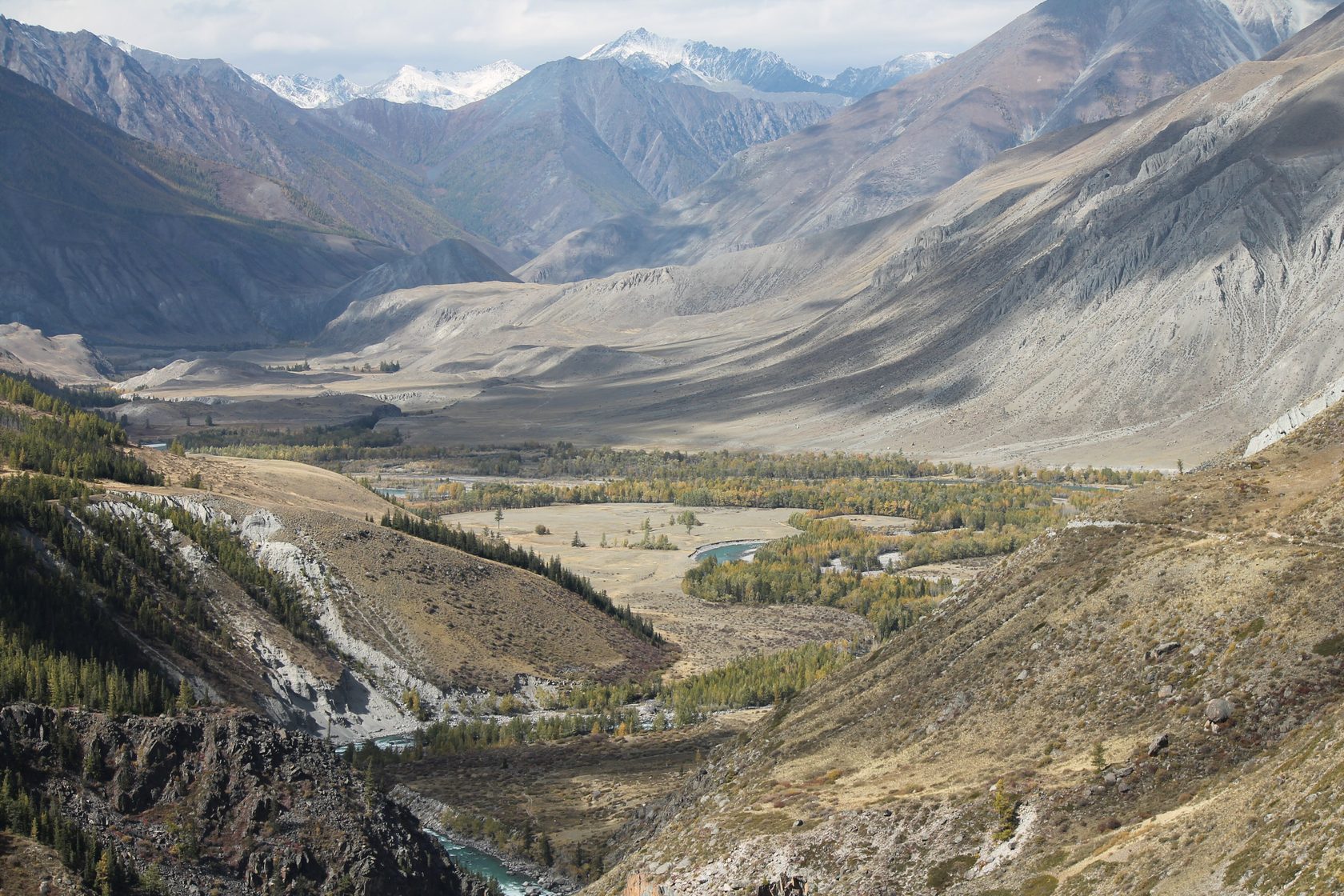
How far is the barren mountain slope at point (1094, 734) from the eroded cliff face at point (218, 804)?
20.5ft

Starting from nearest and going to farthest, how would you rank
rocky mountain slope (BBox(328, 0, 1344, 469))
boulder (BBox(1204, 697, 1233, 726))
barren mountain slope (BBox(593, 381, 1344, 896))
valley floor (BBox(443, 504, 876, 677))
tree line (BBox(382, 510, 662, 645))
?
barren mountain slope (BBox(593, 381, 1344, 896))
boulder (BBox(1204, 697, 1233, 726))
tree line (BBox(382, 510, 662, 645))
valley floor (BBox(443, 504, 876, 677))
rocky mountain slope (BBox(328, 0, 1344, 469))

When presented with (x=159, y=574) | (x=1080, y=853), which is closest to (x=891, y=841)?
(x=1080, y=853)

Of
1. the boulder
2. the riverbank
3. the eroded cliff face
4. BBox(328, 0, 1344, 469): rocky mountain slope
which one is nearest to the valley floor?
the riverbank

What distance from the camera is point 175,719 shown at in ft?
136

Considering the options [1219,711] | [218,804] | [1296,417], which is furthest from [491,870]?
[1296,417]

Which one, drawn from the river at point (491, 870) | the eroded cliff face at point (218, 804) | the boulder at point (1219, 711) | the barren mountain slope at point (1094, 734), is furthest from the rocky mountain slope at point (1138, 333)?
the eroded cliff face at point (218, 804)

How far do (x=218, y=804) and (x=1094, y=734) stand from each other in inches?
897

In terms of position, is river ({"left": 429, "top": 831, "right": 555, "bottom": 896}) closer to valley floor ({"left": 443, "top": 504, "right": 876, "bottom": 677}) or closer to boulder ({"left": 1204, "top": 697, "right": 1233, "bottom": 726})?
boulder ({"left": 1204, "top": 697, "right": 1233, "bottom": 726})

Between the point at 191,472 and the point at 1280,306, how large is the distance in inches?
4728

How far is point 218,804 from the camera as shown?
3969cm

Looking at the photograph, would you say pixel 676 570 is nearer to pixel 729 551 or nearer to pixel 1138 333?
pixel 729 551

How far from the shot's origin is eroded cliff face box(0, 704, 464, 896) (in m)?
38.1

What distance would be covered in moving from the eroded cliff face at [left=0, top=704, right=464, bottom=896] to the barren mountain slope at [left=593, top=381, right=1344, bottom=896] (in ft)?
20.5

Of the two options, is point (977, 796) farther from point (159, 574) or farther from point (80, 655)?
point (159, 574)
